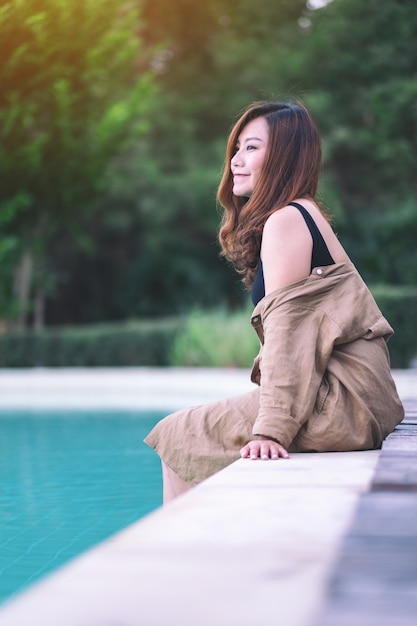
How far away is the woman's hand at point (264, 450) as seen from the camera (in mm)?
2229

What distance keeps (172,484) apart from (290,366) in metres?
0.49

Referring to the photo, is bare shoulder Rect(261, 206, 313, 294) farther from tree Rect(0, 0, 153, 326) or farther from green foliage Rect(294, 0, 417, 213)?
green foliage Rect(294, 0, 417, 213)

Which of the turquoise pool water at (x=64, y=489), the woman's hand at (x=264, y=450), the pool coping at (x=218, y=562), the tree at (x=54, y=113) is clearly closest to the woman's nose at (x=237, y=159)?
the woman's hand at (x=264, y=450)

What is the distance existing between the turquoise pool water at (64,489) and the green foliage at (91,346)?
5.29 meters

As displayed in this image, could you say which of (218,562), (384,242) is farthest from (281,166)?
(384,242)

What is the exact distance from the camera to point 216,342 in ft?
37.7

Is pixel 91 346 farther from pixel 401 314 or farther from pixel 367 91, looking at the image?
pixel 367 91

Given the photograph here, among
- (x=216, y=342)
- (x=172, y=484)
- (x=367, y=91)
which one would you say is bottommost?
(x=216, y=342)

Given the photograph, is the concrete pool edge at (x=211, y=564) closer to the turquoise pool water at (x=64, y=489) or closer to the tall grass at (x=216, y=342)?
the turquoise pool water at (x=64, y=489)

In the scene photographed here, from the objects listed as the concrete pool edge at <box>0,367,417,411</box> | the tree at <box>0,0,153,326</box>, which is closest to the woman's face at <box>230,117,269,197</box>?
the concrete pool edge at <box>0,367,417,411</box>

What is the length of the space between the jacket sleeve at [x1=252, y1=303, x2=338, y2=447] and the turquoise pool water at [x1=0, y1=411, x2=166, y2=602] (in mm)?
865

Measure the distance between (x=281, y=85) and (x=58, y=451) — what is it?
44.0ft

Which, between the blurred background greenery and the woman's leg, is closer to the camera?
the woman's leg

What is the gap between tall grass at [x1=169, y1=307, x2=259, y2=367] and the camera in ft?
36.7
